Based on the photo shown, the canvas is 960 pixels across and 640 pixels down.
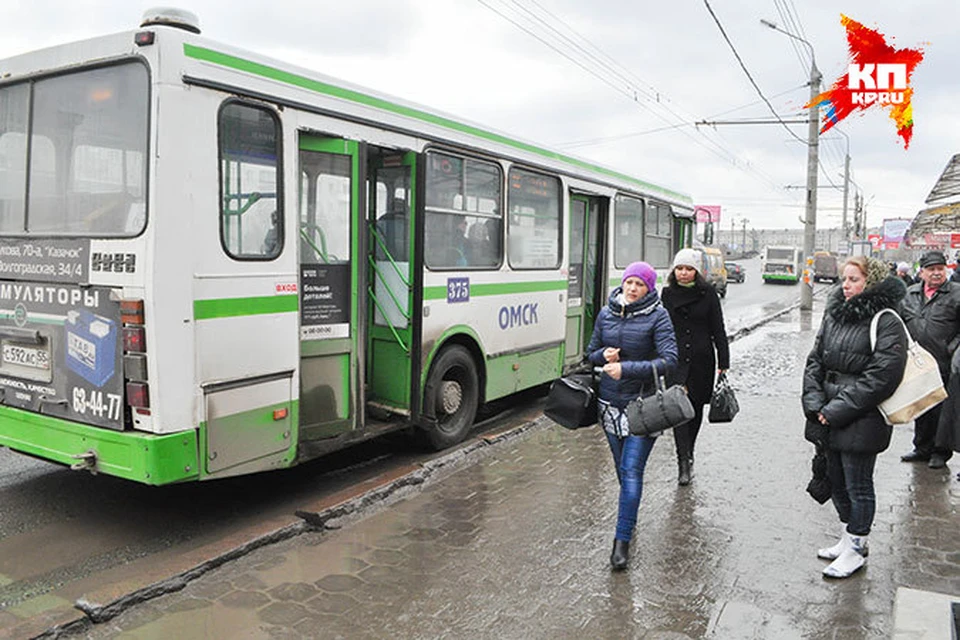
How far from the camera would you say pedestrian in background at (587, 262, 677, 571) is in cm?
439

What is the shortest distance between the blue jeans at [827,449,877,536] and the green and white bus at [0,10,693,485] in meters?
3.31

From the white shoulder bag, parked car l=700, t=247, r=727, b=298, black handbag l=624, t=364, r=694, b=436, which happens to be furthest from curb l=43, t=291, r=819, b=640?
parked car l=700, t=247, r=727, b=298

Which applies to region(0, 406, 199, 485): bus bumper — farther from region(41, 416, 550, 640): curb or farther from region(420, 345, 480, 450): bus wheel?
region(420, 345, 480, 450): bus wheel

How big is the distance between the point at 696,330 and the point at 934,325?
2291 millimetres

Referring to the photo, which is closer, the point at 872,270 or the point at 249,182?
the point at 872,270

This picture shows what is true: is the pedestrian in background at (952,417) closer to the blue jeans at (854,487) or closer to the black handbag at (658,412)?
the blue jeans at (854,487)

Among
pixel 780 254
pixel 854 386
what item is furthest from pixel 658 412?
pixel 780 254

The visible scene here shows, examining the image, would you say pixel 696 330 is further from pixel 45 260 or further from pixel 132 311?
pixel 45 260

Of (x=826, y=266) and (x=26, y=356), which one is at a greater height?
(x=826, y=266)

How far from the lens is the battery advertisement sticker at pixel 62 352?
444 centimetres

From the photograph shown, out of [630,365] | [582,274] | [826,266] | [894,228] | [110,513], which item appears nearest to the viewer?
[630,365]

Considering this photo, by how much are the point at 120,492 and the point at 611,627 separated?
3866mm

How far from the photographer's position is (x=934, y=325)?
20.9 ft

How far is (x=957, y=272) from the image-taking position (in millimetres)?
7297
